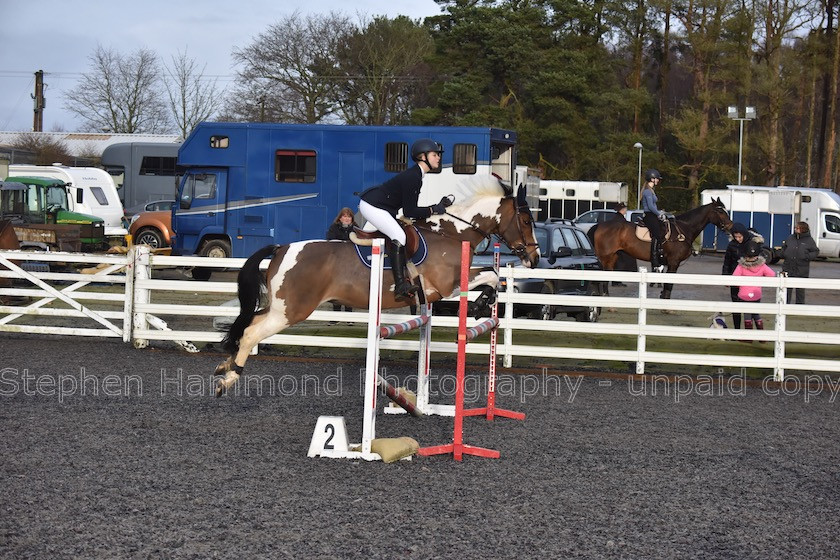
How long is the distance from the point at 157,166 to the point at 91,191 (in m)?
10.6

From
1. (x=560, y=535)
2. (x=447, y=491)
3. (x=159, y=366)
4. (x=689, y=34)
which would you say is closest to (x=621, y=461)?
(x=447, y=491)

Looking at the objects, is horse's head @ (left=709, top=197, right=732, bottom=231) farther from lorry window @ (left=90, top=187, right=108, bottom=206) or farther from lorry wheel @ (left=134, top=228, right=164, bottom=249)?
lorry window @ (left=90, top=187, right=108, bottom=206)

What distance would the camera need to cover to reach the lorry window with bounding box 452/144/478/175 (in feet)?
75.8

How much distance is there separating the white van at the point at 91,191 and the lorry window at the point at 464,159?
1236 centimetres

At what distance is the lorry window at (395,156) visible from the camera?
23.6m

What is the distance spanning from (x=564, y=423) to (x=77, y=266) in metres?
17.2

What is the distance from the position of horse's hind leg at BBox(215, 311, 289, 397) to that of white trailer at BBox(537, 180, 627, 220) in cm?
3572

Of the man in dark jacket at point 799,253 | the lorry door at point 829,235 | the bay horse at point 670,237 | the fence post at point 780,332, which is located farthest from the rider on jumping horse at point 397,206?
the lorry door at point 829,235

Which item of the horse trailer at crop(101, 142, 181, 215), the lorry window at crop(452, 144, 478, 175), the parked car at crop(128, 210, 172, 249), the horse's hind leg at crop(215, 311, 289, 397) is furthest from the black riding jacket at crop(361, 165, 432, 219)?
the horse trailer at crop(101, 142, 181, 215)

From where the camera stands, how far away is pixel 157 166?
4200 cm

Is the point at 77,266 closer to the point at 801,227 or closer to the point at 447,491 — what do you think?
the point at 801,227

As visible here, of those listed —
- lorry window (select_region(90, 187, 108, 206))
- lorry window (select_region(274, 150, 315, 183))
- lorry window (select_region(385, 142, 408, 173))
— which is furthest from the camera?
lorry window (select_region(90, 187, 108, 206))

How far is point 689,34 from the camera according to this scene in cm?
4756

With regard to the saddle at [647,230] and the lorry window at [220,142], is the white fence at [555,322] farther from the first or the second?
the lorry window at [220,142]
